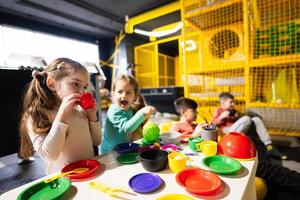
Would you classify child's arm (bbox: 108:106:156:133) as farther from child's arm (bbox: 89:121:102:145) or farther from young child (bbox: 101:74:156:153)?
child's arm (bbox: 89:121:102:145)

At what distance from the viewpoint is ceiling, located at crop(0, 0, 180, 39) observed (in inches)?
135

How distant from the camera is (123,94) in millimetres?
1119

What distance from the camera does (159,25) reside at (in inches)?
184

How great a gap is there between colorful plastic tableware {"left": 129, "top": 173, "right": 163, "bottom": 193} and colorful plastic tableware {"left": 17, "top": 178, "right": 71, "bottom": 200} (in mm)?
169

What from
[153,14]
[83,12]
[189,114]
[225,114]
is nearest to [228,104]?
[225,114]

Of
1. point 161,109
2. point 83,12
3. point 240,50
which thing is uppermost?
point 83,12

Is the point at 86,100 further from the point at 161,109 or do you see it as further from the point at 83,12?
the point at 83,12

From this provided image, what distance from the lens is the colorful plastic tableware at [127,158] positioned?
0.62 m

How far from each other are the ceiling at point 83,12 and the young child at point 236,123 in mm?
2584

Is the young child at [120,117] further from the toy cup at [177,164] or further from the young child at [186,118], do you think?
the toy cup at [177,164]

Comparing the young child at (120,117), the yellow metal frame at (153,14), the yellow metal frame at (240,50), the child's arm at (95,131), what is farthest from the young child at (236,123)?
the yellow metal frame at (153,14)

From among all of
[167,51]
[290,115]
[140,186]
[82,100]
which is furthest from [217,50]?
[167,51]

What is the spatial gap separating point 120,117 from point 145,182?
59 centimetres

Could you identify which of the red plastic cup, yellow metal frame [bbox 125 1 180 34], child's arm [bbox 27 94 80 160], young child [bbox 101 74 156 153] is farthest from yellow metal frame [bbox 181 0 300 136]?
child's arm [bbox 27 94 80 160]
